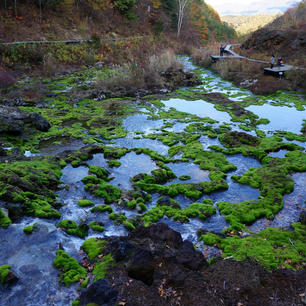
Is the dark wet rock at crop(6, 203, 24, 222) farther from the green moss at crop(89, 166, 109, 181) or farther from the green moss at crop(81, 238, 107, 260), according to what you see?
the green moss at crop(89, 166, 109, 181)

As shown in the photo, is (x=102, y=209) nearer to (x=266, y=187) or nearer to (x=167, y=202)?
(x=167, y=202)

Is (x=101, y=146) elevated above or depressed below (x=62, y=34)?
below

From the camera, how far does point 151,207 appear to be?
7.63 m

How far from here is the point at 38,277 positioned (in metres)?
4.80

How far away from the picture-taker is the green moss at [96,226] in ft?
21.2

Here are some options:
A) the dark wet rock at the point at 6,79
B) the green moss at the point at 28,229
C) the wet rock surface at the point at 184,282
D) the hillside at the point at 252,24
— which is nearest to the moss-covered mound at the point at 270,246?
the wet rock surface at the point at 184,282

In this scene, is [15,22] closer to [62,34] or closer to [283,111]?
[62,34]

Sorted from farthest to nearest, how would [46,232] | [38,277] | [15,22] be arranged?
[15,22] → [46,232] → [38,277]

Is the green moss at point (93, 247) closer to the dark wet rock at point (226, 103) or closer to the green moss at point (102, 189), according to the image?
the green moss at point (102, 189)

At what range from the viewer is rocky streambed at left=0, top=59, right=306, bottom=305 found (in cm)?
453

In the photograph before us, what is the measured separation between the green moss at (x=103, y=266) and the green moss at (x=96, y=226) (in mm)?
1237

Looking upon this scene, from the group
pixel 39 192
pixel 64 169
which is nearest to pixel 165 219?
pixel 39 192

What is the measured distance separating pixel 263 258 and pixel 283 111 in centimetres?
1276

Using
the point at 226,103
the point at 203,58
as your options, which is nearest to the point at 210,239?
the point at 226,103
